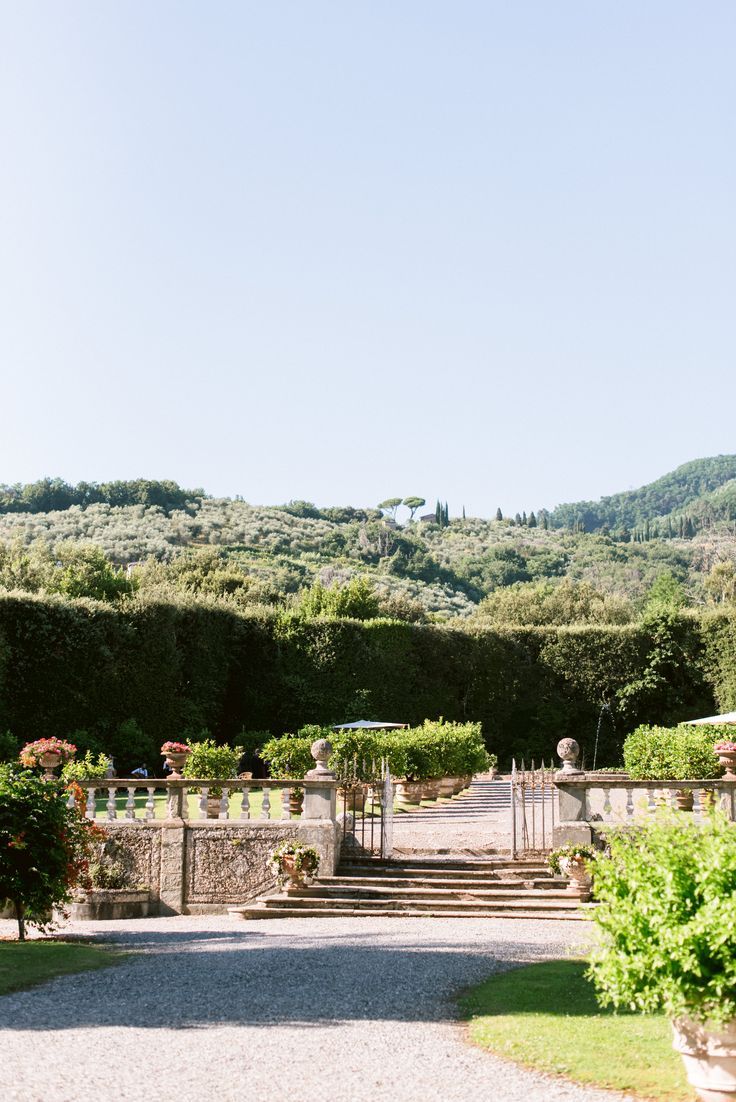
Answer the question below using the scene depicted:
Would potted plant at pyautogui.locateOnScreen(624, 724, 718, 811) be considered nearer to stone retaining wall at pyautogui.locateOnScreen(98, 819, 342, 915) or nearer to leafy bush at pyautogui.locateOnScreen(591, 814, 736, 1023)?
stone retaining wall at pyautogui.locateOnScreen(98, 819, 342, 915)

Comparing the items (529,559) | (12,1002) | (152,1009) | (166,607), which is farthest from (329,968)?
(529,559)

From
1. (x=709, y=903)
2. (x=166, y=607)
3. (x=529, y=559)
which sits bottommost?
(x=709, y=903)

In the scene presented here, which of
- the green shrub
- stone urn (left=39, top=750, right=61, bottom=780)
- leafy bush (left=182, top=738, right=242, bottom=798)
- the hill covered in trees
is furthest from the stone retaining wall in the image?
the hill covered in trees

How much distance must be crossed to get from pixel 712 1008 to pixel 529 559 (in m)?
A: 97.0

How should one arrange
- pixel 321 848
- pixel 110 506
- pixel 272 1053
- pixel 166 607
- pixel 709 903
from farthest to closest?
pixel 110 506 < pixel 166 607 < pixel 321 848 < pixel 272 1053 < pixel 709 903

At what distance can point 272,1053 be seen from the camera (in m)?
7.56

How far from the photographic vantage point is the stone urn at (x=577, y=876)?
15.7 metres

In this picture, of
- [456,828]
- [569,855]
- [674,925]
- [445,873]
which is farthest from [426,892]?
[674,925]

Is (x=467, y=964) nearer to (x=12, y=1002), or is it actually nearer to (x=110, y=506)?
(x=12, y=1002)

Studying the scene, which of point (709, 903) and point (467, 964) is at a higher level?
point (709, 903)

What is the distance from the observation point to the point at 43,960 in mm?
11453

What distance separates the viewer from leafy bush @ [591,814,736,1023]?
5.88 m

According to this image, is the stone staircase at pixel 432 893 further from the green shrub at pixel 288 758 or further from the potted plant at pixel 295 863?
the green shrub at pixel 288 758

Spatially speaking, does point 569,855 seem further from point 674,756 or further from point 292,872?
point 674,756
